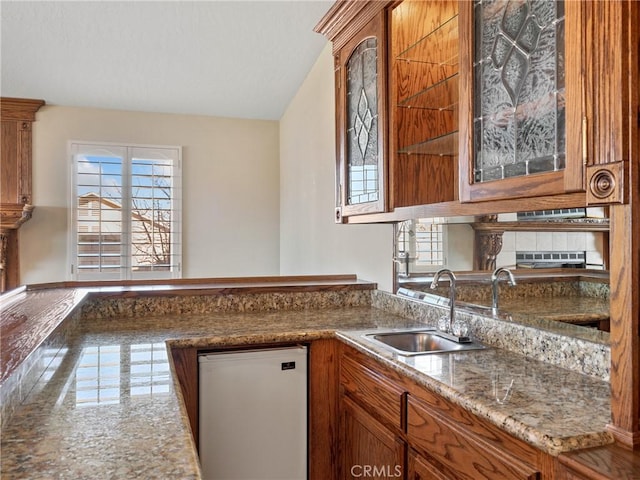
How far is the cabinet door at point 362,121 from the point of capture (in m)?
2.05

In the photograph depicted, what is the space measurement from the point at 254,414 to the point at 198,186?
2.92 meters

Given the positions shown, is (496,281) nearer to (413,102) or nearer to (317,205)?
(413,102)

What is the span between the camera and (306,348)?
2141mm

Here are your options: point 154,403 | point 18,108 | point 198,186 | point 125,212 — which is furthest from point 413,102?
point 18,108

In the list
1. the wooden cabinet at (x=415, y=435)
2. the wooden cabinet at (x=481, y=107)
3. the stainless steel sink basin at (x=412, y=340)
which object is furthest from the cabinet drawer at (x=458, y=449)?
the wooden cabinet at (x=481, y=107)

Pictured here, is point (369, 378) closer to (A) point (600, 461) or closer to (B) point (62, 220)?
(A) point (600, 461)

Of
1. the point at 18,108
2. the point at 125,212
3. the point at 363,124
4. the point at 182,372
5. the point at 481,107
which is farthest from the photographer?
the point at 125,212

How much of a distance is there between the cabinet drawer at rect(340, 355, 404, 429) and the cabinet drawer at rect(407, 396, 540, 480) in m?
0.08

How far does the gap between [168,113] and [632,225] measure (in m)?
4.19

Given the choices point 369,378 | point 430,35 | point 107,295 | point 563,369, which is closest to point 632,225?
point 563,369

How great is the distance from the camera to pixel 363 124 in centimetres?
223

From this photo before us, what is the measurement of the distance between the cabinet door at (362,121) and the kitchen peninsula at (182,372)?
0.58 meters

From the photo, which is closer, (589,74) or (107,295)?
(589,74)

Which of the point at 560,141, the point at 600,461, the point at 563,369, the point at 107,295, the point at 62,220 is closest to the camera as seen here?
the point at 600,461
